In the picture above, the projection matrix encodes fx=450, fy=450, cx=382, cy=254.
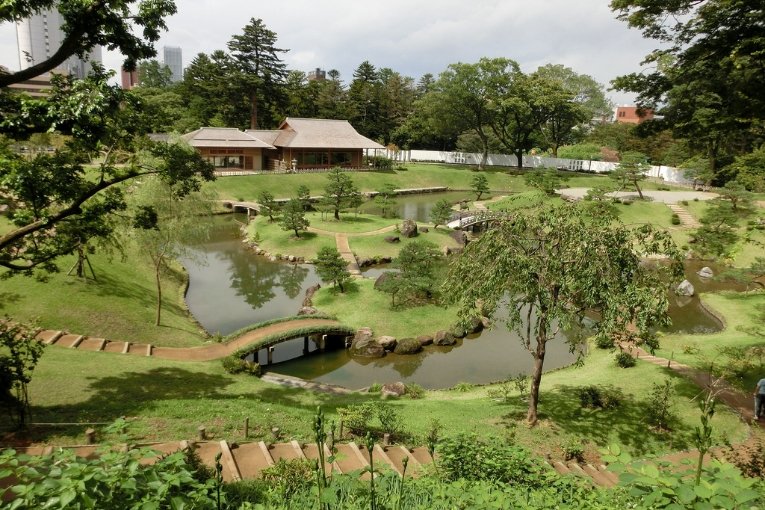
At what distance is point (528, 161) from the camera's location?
67500 millimetres

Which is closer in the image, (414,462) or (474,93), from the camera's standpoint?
(414,462)

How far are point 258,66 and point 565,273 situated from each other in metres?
56.7

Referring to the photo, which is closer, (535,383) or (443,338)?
(535,383)

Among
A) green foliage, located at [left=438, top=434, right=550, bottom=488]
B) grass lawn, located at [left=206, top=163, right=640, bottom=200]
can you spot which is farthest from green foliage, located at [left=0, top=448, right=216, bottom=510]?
grass lawn, located at [left=206, top=163, right=640, bottom=200]

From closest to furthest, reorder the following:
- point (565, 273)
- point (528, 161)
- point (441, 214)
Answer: point (565, 273) < point (441, 214) < point (528, 161)

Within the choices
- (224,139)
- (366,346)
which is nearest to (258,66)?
(224,139)

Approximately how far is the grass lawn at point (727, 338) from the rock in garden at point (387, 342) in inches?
383

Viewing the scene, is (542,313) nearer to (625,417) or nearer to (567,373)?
(625,417)

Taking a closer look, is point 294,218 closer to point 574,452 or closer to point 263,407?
point 263,407

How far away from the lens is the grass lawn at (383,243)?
29750mm

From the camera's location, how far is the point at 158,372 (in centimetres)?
1299

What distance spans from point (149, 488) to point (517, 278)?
8635 millimetres

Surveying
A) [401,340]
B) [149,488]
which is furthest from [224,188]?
[149,488]

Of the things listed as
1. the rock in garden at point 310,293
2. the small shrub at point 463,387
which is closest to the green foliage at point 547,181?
the rock in garden at point 310,293
